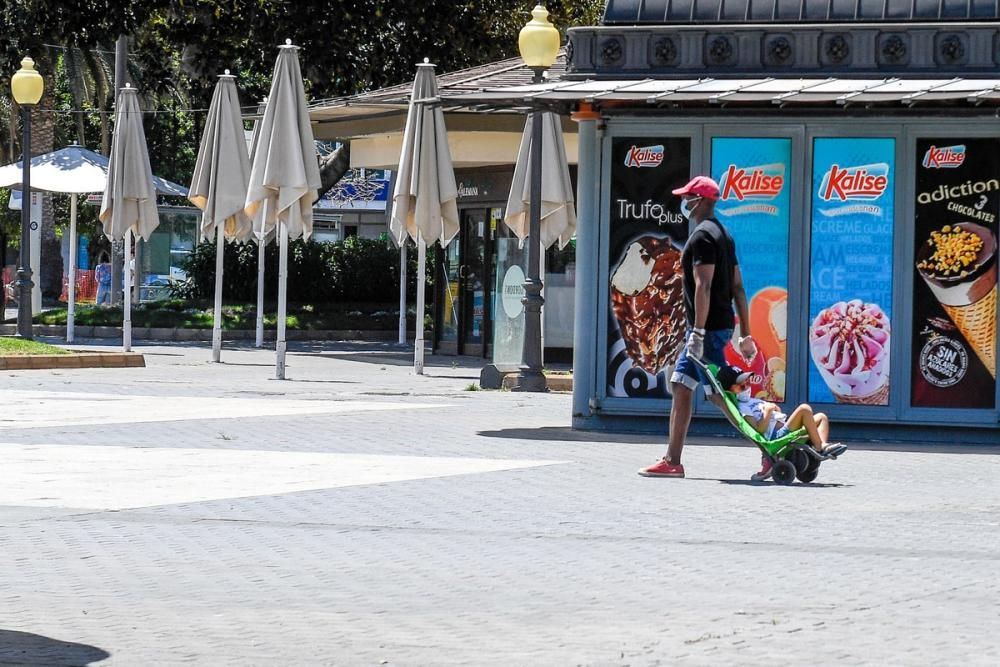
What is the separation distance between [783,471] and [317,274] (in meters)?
25.5

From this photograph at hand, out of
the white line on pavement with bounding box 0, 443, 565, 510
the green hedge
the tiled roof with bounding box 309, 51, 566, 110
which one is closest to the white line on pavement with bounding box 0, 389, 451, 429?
the white line on pavement with bounding box 0, 443, 565, 510

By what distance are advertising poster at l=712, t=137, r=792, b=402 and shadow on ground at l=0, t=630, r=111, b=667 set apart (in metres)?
9.25

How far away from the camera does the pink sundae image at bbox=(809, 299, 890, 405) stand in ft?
48.9

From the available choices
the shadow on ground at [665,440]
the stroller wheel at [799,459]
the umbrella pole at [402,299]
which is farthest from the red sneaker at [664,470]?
the umbrella pole at [402,299]

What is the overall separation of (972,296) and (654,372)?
256 centimetres

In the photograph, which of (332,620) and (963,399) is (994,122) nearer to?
(963,399)

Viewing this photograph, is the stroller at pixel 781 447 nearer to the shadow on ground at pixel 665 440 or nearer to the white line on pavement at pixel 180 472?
the white line on pavement at pixel 180 472

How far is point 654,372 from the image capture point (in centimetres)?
1515

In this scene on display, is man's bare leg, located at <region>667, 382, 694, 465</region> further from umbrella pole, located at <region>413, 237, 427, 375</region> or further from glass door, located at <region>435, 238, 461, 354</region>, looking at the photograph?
glass door, located at <region>435, 238, 461, 354</region>

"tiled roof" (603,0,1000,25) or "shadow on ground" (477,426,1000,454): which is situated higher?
"tiled roof" (603,0,1000,25)

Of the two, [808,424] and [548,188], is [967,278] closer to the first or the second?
[808,424]

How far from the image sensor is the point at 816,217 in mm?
14930

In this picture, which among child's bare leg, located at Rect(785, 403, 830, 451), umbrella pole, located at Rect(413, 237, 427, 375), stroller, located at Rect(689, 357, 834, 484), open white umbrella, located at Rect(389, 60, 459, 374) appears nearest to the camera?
child's bare leg, located at Rect(785, 403, 830, 451)

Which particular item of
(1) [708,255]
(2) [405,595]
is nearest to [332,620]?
(2) [405,595]
